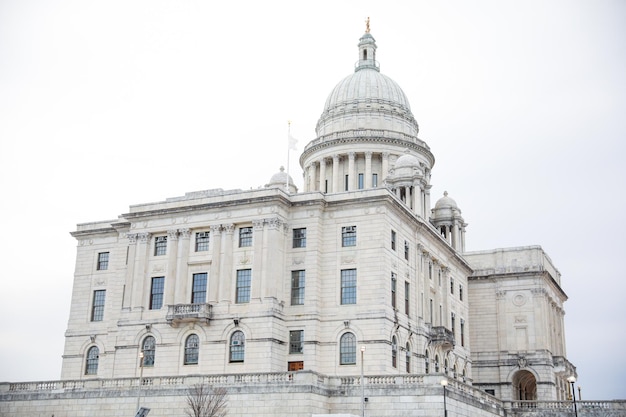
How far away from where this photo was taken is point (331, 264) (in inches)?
2469

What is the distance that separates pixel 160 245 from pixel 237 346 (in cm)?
1143

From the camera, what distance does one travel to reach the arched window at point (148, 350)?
207ft

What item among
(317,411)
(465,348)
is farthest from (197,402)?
(465,348)

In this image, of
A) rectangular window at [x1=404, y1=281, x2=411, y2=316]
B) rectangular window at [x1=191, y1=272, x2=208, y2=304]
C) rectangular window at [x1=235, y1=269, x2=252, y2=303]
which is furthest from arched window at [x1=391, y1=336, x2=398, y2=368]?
rectangular window at [x1=191, y1=272, x2=208, y2=304]

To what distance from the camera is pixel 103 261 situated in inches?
2854

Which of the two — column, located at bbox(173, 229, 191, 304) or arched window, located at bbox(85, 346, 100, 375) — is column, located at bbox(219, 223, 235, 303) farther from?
arched window, located at bbox(85, 346, 100, 375)

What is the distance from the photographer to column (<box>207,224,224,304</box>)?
2464 inches

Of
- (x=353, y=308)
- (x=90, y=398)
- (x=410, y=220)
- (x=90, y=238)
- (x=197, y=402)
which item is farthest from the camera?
(x=90, y=238)

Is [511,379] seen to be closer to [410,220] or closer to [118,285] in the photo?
[410,220]

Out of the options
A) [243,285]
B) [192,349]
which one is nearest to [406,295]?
[243,285]

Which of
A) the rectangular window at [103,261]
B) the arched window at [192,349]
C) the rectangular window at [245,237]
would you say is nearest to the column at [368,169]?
the rectangular window at [245,237]

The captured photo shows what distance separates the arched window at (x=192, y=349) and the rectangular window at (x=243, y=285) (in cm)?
446

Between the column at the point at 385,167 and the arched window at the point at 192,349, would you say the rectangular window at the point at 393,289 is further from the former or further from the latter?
the column at the point at 385,167

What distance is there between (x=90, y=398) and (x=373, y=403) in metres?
19.5
